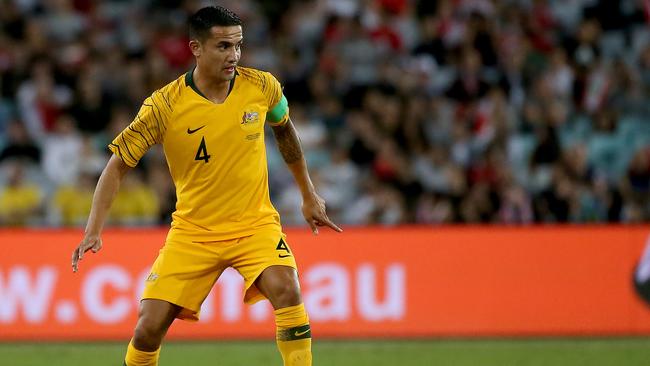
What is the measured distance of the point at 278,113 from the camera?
24.6ft

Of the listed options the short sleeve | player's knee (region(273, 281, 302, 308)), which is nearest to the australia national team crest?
the short sleeve

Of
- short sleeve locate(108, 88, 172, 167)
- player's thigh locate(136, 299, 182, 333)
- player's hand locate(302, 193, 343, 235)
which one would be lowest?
player's thigh locate(136, 299, 182, 333)

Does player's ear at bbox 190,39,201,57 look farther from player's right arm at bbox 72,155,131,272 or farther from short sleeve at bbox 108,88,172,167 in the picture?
player's right arm at bbox 72,155,131,272

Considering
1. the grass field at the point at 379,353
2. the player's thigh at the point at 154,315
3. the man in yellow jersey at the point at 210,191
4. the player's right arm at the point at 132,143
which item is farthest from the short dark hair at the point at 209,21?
the grass field at the point at 379,353

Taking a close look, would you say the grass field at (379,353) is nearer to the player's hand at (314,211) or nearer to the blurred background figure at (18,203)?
the blurred background figure at (18,203)

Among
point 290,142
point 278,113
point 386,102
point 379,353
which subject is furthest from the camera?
point 386,102

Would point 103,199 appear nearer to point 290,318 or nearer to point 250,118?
point 250,118

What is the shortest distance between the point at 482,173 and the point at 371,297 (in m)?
2.98

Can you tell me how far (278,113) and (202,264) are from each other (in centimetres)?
104

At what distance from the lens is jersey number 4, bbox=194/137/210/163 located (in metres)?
7.15

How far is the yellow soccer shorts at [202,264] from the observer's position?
23.6 feet

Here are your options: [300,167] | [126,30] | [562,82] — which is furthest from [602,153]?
[300,167]

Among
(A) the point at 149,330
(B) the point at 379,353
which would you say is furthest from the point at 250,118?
(B) the point at 379,353

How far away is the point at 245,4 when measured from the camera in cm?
1659
